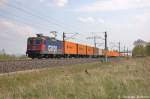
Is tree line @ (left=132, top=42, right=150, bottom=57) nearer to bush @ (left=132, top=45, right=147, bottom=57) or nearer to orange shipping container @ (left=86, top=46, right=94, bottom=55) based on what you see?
bush @ (left=132, top=45, right=147, bottom=57)

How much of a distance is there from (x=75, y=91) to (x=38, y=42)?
26.5 metres

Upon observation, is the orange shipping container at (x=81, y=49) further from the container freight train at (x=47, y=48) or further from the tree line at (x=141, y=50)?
the tree line at (x=141, y=50)

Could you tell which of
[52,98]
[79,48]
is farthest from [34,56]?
[52,98]

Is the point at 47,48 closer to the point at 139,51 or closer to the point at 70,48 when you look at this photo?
the point at 70,48

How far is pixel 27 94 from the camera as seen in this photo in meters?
13.2

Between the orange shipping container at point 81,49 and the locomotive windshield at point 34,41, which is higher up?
the locomotive windshield at point 34,41

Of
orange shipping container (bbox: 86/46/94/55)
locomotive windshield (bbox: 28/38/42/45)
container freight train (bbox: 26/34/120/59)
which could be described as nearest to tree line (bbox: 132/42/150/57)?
orange shipping container (bbox: 86/46/94/55)

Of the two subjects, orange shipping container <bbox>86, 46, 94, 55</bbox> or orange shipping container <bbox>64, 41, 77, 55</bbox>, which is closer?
orange shipping container <bbox>64, 41, 77, 55</bbox>

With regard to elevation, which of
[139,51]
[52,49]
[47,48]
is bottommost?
[52,49]

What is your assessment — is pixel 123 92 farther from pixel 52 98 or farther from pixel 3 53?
pixel 3 53

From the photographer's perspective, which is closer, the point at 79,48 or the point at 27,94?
the point at 27,94

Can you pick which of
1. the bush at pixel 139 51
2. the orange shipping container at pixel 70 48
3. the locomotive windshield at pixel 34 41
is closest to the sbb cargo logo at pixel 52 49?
the locomotive windshield at pixel 34 41

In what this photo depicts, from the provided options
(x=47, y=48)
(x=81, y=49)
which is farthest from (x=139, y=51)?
(x=47, y=48)

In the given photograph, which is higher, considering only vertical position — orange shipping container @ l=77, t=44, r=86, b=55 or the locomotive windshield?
the locomotive windshield
